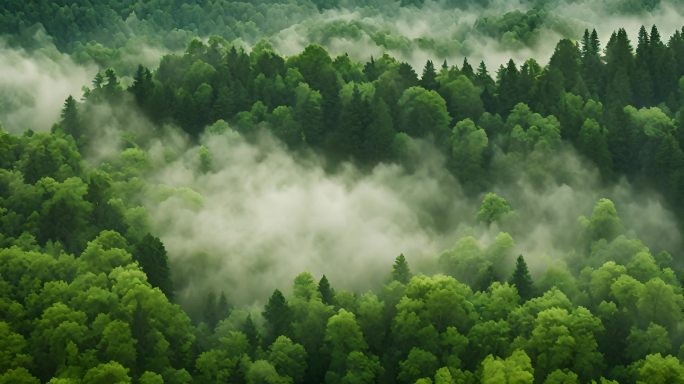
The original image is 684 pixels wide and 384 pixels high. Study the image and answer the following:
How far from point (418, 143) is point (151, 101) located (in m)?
40.5

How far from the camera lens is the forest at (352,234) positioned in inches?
5477

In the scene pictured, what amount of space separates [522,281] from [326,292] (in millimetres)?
22623

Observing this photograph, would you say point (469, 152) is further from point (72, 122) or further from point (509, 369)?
point (72, 122)

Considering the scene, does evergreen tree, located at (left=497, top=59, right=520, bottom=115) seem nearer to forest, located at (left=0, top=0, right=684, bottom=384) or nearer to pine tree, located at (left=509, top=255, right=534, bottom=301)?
forest, located at (left=0, top=0, right=684, bottom=384)

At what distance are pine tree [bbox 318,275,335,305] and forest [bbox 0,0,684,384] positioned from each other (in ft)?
0.85

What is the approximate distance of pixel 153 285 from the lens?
15175cm

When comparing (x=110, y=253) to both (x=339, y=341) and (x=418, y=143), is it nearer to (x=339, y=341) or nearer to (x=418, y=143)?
(x=339, y=341)

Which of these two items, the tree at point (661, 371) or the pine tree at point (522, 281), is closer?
the tree at point (661, 371)

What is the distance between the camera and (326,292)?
150 meters

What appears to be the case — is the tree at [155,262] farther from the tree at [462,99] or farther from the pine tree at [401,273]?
the tree at [462,99]

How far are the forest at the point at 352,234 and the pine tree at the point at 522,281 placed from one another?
23 cm

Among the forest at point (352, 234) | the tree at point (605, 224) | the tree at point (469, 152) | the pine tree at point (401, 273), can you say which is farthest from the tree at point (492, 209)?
the pine tree at point (401, 273)

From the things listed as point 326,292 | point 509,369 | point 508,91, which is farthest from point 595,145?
point 509,369

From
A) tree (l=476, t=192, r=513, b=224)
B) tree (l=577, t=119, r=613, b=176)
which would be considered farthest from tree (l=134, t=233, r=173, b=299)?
tree (l=577, t=119, r=613, b=176)
